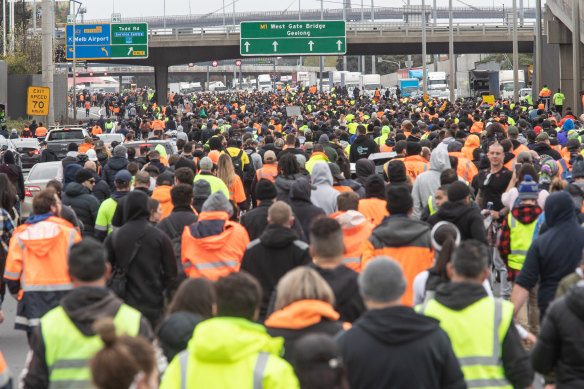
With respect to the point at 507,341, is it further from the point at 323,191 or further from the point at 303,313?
the point at 323,191

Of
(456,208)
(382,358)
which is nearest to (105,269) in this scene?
(382,358)

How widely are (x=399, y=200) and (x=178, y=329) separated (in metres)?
3.29

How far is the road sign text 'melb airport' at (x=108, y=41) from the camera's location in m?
57.3

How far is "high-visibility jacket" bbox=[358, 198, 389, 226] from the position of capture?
10656 millimetres

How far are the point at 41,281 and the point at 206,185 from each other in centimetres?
343

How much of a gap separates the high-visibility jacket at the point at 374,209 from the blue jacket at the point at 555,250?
2.83 metres

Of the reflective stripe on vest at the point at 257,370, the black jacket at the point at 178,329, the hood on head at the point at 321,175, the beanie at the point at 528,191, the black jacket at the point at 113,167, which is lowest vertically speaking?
the reflective stripe on vest at the point at 257,370

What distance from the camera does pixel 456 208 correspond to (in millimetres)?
9289

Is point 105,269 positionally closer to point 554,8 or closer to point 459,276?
point 459,276

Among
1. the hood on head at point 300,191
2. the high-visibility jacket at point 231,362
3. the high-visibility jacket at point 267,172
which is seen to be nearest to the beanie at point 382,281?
the high-visibility jacket at point 231,362

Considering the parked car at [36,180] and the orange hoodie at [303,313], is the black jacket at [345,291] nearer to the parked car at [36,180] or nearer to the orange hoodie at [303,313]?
the orange hoodie at [303,313]

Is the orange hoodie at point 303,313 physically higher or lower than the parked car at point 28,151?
lower

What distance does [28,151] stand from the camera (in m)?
35.4

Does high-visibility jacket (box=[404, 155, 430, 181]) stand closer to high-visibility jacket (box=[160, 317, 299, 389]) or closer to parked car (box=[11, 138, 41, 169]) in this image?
high-visibility jacket (box=[160, 317, 299, 389])
